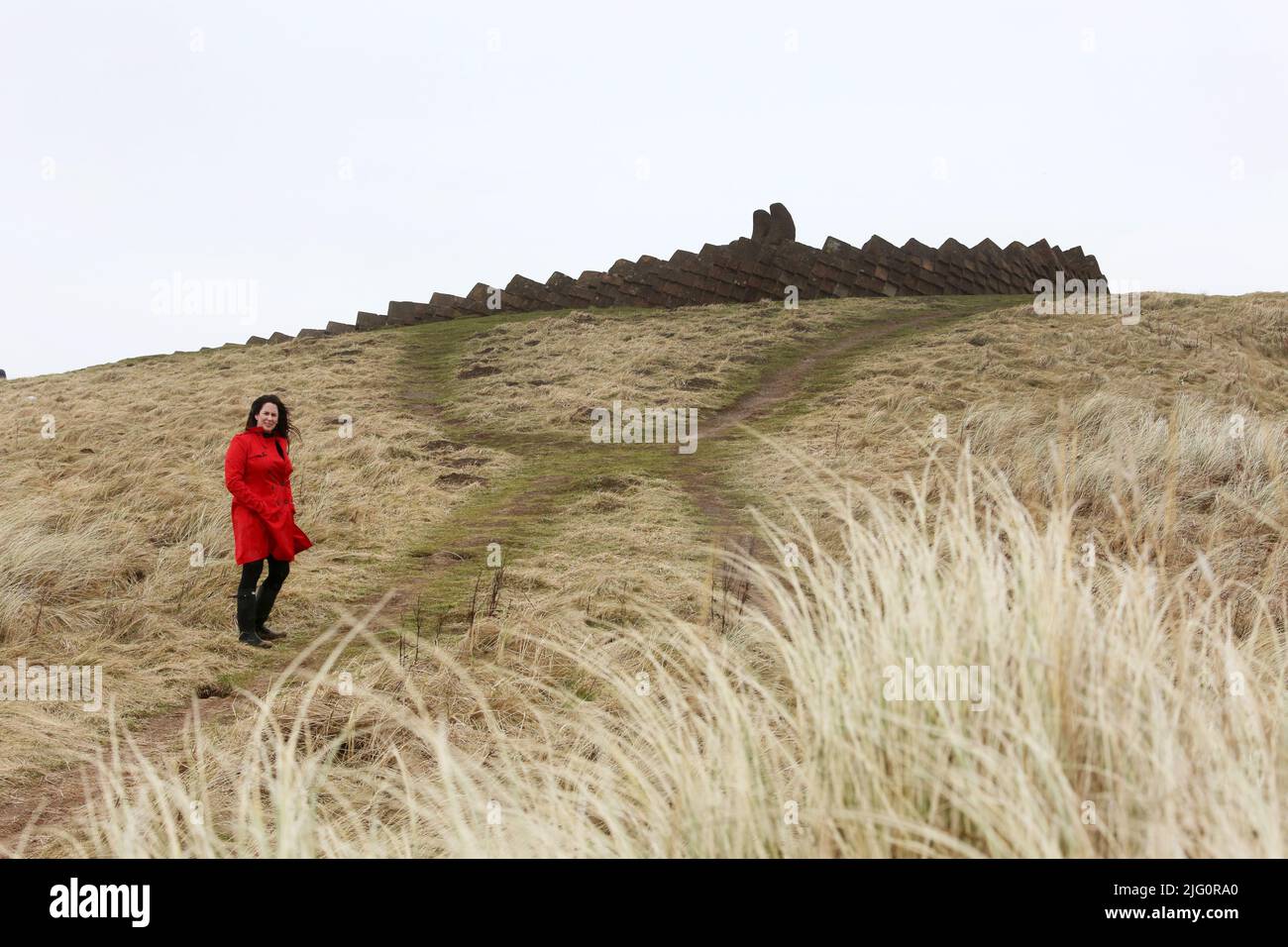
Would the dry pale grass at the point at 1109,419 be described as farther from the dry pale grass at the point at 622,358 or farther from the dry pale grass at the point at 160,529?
the dry pale grass at the point at 160,529

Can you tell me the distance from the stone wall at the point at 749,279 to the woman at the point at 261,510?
22.0 m

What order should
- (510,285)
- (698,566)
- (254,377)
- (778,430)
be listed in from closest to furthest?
(698,566)
(778,430)
(254,377)
(510,285)

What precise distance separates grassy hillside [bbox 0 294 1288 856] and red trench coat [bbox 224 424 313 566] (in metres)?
0.74

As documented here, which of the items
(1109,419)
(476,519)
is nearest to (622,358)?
(476,519)

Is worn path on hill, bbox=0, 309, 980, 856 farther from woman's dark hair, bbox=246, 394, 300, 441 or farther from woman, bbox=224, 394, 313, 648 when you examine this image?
woman's dark hair, bbox=246, 394, 300, 441

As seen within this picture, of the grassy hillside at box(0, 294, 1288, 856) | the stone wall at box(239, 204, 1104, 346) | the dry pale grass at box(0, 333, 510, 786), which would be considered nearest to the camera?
the grassy hillside at box(0, 294, 1288, 856)

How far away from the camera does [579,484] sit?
476 inches

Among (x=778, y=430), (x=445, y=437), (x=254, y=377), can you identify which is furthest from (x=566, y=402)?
(x=254, y=377)

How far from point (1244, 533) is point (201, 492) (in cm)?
1015

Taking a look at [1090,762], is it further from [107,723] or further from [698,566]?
[698,566]

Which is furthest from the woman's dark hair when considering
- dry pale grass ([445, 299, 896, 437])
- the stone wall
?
the stone wall

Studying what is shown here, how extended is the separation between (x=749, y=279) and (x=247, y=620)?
892 inches

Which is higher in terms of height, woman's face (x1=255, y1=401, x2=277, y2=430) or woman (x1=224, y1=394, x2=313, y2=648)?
woman's face (x1=255, y1=401, x2=277, y2=430)

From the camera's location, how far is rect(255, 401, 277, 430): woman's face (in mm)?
7035
